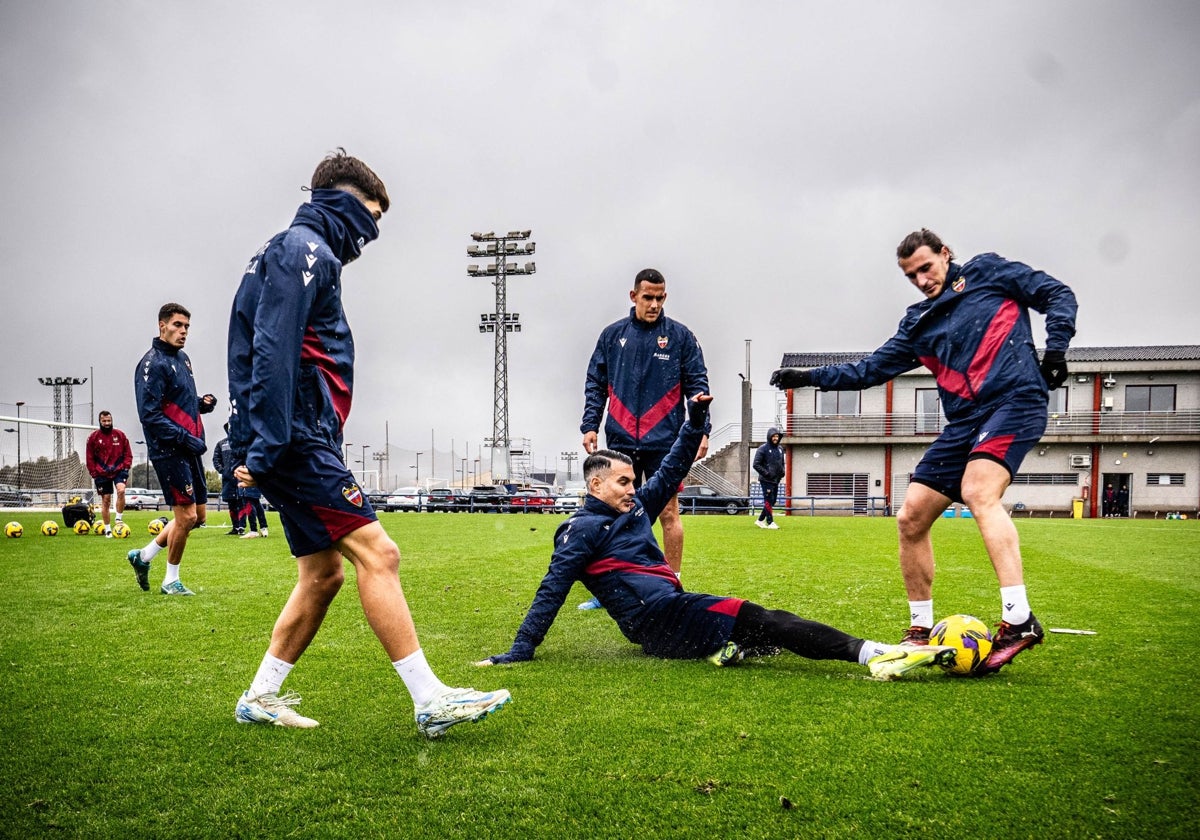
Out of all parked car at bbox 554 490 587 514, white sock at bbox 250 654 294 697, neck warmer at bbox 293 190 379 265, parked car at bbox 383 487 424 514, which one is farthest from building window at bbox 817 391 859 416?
white sock at bbox 250 654 294 697

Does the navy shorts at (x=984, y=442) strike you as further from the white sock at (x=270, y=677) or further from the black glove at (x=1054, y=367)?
the white sock at (x=270, y=677)

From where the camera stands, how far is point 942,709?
125 inches

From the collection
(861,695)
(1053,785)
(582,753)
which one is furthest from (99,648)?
(1053,785)

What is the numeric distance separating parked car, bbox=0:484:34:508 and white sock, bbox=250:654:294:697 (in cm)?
3714

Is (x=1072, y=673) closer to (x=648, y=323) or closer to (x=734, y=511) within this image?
(x=648, y=323)

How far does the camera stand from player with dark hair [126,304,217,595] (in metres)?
6.89

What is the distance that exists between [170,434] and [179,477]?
0.39m

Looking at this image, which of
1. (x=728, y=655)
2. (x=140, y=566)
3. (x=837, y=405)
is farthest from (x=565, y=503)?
(x=728, y=655)

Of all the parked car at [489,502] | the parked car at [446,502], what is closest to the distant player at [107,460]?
the parked car at [489,502]

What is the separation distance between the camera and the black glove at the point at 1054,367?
13.3 feet

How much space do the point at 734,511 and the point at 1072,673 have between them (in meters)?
30.0

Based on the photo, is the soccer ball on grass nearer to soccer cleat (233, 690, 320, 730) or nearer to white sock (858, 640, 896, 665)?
white sock (858, 640, 896, 665)

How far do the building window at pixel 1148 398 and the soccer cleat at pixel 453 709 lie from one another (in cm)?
4625

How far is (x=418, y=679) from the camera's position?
2.94 meters
